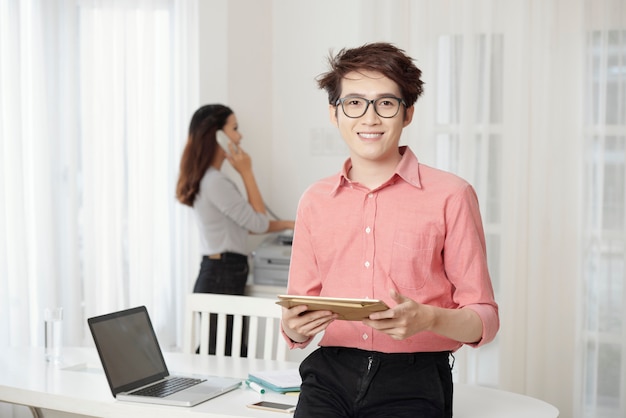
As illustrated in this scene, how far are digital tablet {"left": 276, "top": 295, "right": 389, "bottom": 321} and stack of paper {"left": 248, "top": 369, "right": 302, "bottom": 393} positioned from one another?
61 cm

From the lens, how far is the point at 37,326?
3738 mm

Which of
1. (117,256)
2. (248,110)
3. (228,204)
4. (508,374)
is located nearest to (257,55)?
(248,110)

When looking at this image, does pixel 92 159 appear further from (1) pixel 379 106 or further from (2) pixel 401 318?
(2) pixel 401 318

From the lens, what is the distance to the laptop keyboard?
2205 millimetres

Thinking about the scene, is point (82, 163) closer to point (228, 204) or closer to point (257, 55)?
point (228, 204)

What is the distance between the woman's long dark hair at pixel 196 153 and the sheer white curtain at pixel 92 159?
13.1 inches

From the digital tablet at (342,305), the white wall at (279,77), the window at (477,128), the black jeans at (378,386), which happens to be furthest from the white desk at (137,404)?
the white wall at (279,77)

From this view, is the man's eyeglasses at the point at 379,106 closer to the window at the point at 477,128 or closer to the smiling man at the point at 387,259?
the smiling man at the point at 387,259

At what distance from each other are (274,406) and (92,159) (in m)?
2.25

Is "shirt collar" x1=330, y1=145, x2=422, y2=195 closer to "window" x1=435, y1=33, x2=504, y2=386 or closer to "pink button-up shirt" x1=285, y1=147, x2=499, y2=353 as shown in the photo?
"pink button-up shirt" x1=285, y1=147, x2=499, y2=353

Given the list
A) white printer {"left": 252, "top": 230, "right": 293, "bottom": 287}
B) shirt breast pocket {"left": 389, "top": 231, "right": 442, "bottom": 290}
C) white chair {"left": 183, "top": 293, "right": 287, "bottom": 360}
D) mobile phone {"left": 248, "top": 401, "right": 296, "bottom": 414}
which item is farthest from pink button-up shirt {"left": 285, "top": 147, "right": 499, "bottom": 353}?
white printer {"left": 252, "top": 230, "right": 293, "bottom": 287}

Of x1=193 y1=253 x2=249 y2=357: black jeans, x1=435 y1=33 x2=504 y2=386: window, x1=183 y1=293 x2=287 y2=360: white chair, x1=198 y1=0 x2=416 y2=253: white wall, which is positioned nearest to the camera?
x1=183 y1=293 x2=287 y2=360: white chair

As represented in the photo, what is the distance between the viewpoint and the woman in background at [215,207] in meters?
3.89

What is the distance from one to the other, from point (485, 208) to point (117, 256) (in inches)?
68.6
